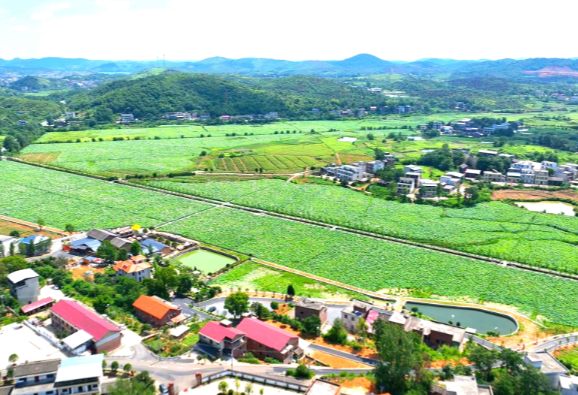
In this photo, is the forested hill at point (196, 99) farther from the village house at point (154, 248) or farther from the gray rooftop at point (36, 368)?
the gray rooftop at point (36, 368)

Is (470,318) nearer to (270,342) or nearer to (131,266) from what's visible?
(270,342)

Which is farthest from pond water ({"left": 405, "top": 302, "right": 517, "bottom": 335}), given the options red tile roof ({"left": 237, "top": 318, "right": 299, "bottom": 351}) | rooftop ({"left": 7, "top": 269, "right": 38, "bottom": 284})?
rooftop ({"left": 7, "top": 269, "right": 38, "bottom": 284})

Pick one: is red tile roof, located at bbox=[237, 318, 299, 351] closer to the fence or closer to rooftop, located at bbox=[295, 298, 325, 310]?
the fence

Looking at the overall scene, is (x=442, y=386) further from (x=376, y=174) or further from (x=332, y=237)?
(x=376, y=174)

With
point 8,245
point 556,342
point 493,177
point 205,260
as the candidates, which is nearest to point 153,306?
point 205,260

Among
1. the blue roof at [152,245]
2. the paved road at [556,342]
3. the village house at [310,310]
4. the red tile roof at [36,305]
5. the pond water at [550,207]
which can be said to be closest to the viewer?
the paved road at [556,342]

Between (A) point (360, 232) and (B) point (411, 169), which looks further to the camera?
(B) point (411, 169)

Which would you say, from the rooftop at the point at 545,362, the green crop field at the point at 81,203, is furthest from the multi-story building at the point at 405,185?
the rooftop at the point at 545,362
